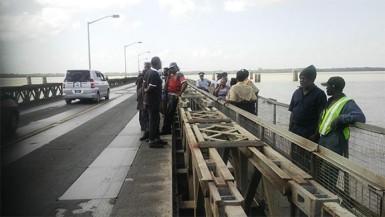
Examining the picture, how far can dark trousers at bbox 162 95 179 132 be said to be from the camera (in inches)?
386

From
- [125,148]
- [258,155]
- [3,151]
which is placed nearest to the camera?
[3,151]

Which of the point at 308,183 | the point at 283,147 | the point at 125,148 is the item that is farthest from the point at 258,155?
the point at 125,148

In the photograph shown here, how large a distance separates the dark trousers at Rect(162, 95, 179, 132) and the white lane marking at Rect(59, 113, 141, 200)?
0.91 meters

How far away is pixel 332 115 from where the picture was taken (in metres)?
4.68

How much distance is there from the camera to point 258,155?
4.03 metres

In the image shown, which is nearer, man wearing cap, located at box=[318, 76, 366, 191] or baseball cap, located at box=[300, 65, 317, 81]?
man wearing cap, located at box=[318, 76, 366, 191]

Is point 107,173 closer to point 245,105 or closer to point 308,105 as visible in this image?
point 245,105

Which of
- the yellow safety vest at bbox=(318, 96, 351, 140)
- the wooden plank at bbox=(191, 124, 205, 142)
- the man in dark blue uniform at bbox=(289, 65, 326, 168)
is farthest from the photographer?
the man in dark blue uniform at bbox=(289, 65, 326, 168)

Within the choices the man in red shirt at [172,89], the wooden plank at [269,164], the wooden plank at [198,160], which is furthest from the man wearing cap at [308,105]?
the man in red shirt at [172,89]

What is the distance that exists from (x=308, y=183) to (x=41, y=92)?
78.9 ft

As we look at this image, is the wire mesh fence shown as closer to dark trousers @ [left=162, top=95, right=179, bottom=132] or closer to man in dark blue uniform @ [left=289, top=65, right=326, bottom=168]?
man in dark blue uniform @ [left=289, top=65, right=326, bottom=168]

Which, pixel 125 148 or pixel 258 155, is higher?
pixel 258 155

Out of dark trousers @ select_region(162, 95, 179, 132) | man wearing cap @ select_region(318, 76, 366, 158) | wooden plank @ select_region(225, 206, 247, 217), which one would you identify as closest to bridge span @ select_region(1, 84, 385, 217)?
wooden plank @ select_region(225, 206, 247, 217)

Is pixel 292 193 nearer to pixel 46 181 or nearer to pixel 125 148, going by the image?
pixel 46 181
